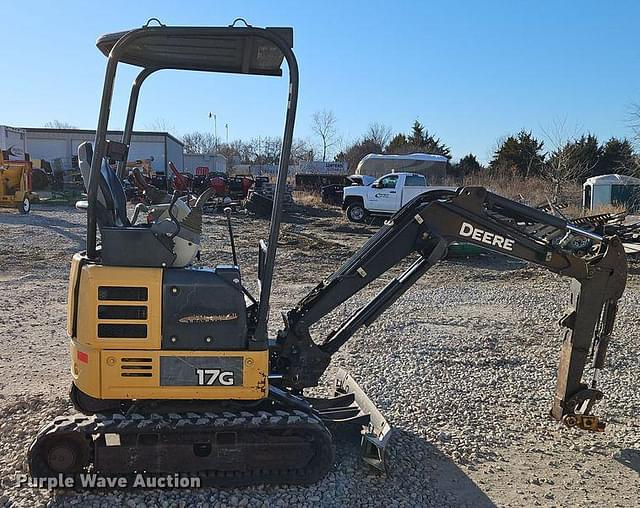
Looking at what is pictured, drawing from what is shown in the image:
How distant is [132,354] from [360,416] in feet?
6.36

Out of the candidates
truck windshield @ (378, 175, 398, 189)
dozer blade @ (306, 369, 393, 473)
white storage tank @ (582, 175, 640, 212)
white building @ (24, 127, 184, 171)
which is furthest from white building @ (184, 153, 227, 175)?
dozer blade @ (306, 369, 393, 473)

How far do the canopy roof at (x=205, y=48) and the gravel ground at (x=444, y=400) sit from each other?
294cm

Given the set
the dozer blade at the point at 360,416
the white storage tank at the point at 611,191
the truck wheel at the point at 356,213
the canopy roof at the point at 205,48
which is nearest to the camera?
the canopy roof at the point at 205,48

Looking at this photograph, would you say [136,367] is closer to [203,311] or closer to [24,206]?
[203,311]

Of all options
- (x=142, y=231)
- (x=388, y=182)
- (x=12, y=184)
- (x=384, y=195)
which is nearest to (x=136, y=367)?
(x=142, y=231)

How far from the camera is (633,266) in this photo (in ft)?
48.5

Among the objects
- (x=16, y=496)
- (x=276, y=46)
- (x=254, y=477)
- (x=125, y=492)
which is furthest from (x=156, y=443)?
(x=276, y=46)

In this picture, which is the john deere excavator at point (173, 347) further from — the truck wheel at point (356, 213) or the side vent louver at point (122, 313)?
the truck wheel at point (356, 213)

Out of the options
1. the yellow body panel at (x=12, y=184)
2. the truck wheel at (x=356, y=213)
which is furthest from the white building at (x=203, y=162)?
the truck wheel at (x=356, y=213)

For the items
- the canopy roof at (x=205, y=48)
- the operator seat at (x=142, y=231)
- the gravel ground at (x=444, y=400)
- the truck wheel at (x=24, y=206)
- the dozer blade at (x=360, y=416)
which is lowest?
the gravel ground at (x=444, y=400)

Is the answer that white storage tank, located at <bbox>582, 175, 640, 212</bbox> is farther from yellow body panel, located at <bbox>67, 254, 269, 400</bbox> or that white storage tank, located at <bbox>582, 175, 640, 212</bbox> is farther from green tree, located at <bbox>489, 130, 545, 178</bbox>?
yellow body panel, located at <bbox>67, 254, 269, 400</bbox>

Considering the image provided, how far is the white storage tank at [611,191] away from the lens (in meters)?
31.6

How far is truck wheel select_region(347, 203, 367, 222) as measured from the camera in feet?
83.6

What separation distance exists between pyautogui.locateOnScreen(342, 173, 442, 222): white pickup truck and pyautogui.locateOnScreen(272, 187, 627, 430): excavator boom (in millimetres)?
19026
